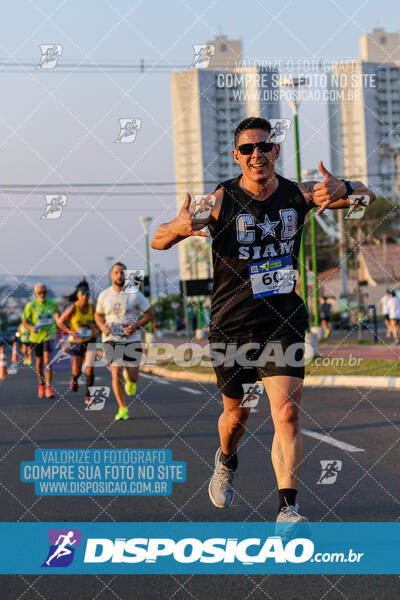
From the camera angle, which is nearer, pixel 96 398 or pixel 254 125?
pixel 254 125

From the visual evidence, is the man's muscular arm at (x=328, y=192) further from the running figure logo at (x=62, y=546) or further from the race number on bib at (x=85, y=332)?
the race number on bib at (x=85, y=332)

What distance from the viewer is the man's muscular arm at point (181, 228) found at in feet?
14.5

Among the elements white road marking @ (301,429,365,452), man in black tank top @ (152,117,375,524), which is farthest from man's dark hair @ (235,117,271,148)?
white road marking @ (301,429,365,452)

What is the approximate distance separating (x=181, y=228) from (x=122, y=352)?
593 cm

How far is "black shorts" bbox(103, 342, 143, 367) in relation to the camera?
10.2 metres

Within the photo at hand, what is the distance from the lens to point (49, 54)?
11.1 meters

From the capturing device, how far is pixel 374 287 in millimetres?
85938

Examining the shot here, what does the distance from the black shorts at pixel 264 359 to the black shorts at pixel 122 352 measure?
210 inches

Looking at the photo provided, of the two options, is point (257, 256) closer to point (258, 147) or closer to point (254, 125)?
point (258, 147)

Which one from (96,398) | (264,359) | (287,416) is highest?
(264,359)

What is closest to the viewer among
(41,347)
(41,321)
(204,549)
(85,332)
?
(204,549)

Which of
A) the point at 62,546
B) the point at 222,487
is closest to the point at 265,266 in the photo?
the point at 222,487

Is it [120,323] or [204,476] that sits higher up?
[120,323]
